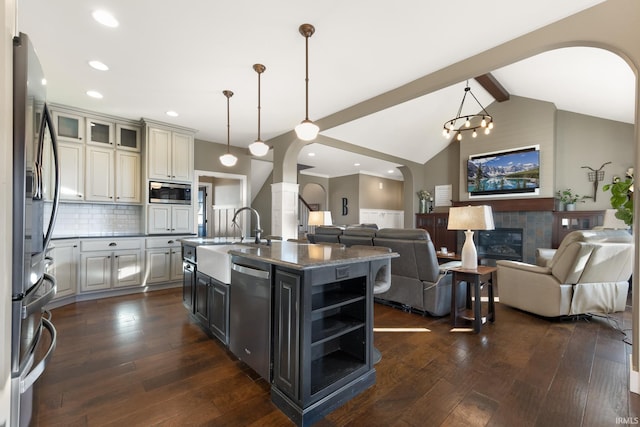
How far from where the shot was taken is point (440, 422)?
4.99 ft

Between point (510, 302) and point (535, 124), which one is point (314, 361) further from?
point (535, 124)

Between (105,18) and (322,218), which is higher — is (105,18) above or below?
above

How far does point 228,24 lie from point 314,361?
2.74 m

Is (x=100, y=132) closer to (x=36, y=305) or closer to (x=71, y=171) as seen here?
(x=71, y=171)

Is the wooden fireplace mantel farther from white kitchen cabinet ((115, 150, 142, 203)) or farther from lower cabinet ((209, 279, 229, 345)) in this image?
white kitchen cabinet ((115, 150, 142, 203))

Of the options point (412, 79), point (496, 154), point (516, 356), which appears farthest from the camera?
point (496, 154)

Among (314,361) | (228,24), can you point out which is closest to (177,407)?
(314,361)

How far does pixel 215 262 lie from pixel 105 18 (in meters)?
2.16

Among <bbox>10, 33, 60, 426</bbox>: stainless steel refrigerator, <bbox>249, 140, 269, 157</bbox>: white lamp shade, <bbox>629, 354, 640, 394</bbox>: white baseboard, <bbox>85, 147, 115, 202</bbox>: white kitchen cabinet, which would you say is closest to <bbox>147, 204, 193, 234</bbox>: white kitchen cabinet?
<bbox>85, 147, 115, 202</bbox>: white kitchen cabinet

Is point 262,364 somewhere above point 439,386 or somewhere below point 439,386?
above

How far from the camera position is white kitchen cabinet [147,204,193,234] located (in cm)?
437

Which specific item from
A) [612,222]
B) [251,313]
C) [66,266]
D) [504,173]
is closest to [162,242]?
[66,266]

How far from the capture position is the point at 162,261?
4363 mm

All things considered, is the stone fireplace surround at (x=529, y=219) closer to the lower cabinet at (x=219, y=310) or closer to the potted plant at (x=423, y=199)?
the potted plant at (x=423, y=199)
